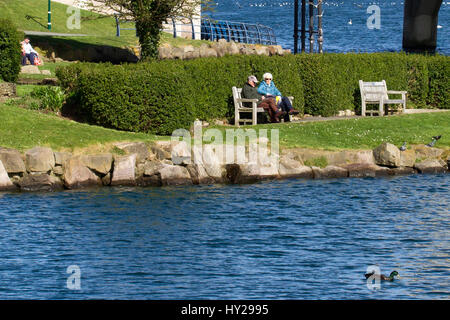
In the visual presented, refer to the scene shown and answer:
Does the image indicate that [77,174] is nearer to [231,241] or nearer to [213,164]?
[213,164]

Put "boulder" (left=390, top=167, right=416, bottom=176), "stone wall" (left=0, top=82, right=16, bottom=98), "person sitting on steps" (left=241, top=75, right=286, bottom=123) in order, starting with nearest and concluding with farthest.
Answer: "boulder" (left=390, top=167, right=416, bottom=176)
"person sitting on steps" (left=241, top=75, right=286, bottom=123)
"stone wall" (left=0, top=82, right=16, bottom=98)

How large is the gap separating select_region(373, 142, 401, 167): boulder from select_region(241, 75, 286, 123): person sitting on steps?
3652 millimetres

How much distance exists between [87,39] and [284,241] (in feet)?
86.4

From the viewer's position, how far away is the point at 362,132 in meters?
25.4

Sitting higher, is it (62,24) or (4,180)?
(62,24)

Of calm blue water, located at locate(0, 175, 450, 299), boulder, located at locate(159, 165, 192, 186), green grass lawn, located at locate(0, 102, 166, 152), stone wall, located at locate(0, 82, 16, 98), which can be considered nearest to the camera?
calm blue water, located at locate(0, 175, 450, 299)

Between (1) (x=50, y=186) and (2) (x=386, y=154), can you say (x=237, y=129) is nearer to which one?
(2) (x=386, y=154)

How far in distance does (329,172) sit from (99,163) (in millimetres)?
5427

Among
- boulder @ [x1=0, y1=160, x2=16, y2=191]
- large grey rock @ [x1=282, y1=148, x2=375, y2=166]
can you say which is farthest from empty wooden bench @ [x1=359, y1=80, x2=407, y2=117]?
boulder @ [x1=0, y1=160, x2=16, y2=191]

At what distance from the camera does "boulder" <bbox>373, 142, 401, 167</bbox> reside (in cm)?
2342

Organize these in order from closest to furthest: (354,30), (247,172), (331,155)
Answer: (247,172)
(331,155)
(354,30)

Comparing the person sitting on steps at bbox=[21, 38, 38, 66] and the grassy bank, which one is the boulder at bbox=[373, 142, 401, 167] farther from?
the person sitting on steps at bbox=[21, 38, 38, 66]

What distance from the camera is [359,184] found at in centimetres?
2238

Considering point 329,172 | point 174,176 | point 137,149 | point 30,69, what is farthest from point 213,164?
point 30,69
